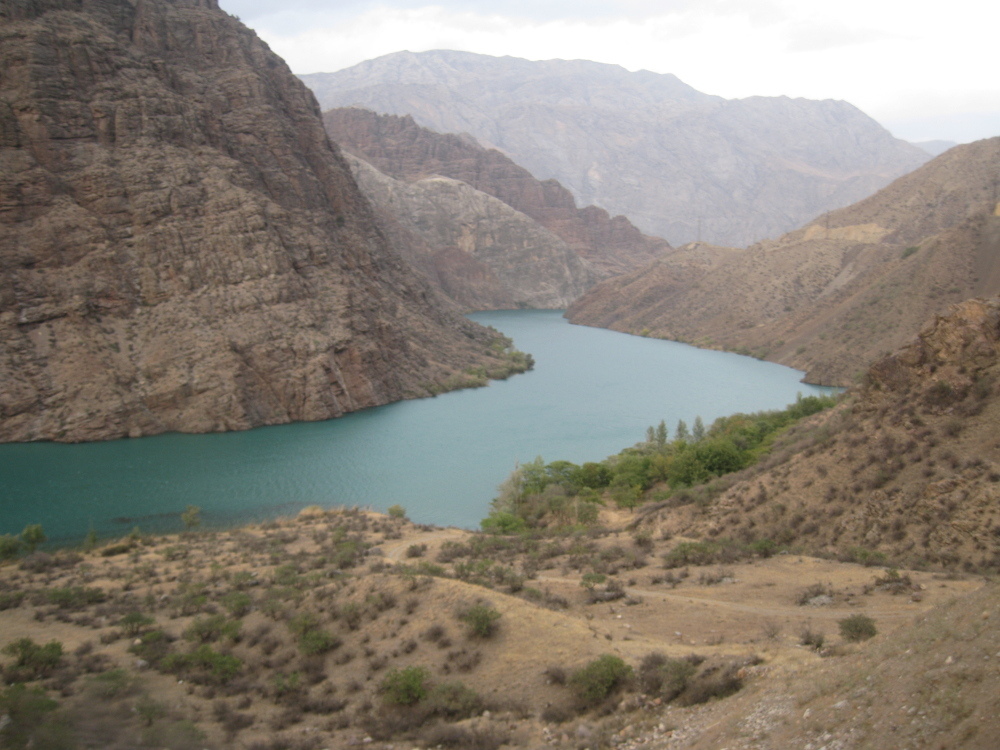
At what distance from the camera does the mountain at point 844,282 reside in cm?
7112

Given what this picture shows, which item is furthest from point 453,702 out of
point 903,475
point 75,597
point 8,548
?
point 8,548

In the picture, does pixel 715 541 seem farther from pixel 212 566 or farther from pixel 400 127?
pixel 400 127

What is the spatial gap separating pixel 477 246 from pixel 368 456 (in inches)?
5102

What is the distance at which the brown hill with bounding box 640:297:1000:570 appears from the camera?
1903 centimetres

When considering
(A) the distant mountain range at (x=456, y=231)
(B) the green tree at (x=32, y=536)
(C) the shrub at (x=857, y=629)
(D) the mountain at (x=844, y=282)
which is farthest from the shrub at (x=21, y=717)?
(A) the distant mountain range at (x=456, y=231)

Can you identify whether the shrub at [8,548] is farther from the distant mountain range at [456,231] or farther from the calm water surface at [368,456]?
the distant mountain range at [456,231]

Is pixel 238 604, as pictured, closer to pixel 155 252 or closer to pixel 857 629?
pixel 857 629

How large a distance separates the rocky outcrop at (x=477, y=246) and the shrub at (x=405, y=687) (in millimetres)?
141450

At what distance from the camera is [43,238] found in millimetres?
52500

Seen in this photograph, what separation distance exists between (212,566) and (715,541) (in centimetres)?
1572

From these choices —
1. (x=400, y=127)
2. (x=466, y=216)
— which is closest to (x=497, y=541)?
(x=466, y=216)

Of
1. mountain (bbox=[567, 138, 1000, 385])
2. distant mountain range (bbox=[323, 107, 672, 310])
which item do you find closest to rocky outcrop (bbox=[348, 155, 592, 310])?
distant mountain range (bbox=[323, 107, 672, 310])

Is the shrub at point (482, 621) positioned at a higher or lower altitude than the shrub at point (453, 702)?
higher

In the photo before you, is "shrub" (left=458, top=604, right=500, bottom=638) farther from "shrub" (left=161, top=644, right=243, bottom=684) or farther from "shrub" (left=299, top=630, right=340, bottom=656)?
"shrub" (left=161, top=644, right=243, bottom=684)
